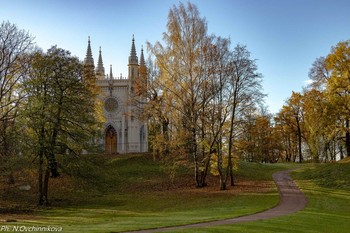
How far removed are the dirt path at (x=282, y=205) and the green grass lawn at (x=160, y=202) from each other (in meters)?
0.60

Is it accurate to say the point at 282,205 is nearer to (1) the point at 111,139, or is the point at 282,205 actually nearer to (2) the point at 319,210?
(2) the point at 319,210

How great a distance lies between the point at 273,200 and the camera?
2442 centimetres

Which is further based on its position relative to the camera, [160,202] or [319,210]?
[160,202]

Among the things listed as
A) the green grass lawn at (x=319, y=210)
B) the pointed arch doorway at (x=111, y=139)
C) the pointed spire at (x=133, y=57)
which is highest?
the pointed spire at (x=133, y=57)

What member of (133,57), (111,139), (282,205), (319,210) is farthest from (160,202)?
(133,57)

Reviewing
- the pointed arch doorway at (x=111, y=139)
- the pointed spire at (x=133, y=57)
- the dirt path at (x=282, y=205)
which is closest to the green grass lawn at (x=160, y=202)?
the dirt path at (x=282, y=205)

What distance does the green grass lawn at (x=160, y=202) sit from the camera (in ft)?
52.4

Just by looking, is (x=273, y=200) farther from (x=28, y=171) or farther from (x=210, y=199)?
(x=28, y=171)

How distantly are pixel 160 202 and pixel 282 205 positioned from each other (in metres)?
8.11

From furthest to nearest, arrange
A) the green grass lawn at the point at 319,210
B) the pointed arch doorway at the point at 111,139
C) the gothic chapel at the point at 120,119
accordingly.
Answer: the pointed arch doorway at the point at 111,139 → the gothic chapel at the point at 120,119 → the green grass lawn at the point at 319,210

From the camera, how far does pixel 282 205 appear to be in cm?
2275

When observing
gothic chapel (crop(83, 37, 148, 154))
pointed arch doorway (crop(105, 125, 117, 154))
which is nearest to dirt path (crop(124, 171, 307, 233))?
gothic chapel (crop(83, 37, 148, 154))

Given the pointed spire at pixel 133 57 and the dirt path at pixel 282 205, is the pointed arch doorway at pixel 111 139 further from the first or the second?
Result: the dirt path at pixel 282 205

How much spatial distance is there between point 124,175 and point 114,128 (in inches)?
801
